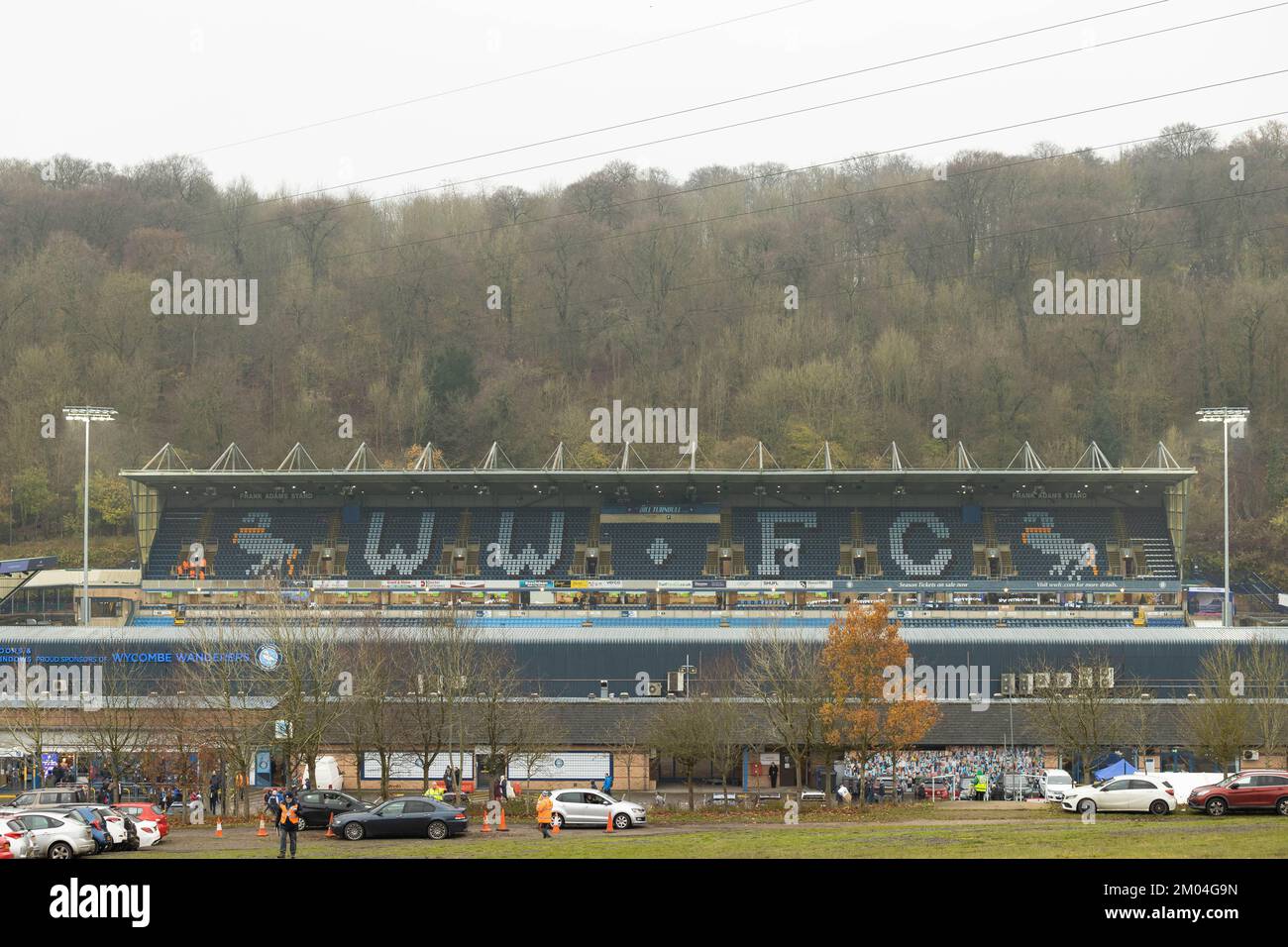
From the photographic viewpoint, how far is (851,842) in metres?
28.1

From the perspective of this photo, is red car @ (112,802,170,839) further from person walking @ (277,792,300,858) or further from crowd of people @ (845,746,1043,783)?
crowd of people @ (845,746,1043,783)

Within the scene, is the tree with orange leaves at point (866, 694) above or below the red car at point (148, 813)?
above

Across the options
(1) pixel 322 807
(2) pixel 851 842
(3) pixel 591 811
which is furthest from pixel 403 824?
(2) pixel 851 842

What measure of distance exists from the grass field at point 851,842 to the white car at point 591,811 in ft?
1.64

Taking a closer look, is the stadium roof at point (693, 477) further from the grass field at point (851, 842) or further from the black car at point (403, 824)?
the black car at point (403, 824)

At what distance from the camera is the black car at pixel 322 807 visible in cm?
3662

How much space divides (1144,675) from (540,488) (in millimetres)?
37368

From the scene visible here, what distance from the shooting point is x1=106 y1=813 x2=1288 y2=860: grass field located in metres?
25.0

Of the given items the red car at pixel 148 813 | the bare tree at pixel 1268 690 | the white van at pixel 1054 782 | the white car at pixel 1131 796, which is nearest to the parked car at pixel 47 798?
the red car at pixel 148 813

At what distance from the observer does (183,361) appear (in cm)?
11644

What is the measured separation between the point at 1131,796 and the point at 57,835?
25.3 m

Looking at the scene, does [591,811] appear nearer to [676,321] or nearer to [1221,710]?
[1221,710]

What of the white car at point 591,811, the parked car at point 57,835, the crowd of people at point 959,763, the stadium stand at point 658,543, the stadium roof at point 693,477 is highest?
the stadium roof at point 693,477
